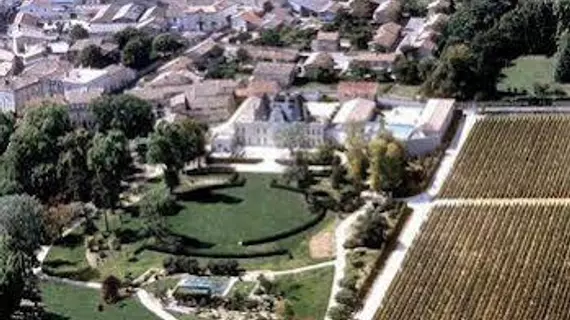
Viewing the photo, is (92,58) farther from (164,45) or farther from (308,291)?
(308,291)

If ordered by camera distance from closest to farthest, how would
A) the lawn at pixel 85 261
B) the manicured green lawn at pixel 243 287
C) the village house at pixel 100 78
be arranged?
1. the manicured green lawn at pixel 243 287
2. the lawn at pixel 85 261
3. the village house at pixel 100 78

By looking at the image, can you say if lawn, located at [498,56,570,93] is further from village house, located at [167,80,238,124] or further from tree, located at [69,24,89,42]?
tree, located at [69,24,89,42]

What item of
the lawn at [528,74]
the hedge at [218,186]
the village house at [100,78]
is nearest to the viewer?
the hedge at [218,186]

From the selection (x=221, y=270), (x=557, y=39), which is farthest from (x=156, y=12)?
(x=221, y=270)

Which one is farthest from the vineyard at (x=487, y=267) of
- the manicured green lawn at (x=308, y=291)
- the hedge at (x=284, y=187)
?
the hedge at (x=284, y=187)

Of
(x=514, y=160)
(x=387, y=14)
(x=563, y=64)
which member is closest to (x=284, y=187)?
(x=514, y=160)

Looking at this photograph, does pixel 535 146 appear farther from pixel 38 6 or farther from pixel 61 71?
pixel 38 6

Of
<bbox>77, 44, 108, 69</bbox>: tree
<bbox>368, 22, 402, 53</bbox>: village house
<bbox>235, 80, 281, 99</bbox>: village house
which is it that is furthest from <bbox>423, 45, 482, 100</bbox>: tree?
<bbox>77, 44, 108, 69</bbox>: tree

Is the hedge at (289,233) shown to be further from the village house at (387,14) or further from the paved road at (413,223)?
the village house at (387,14)
